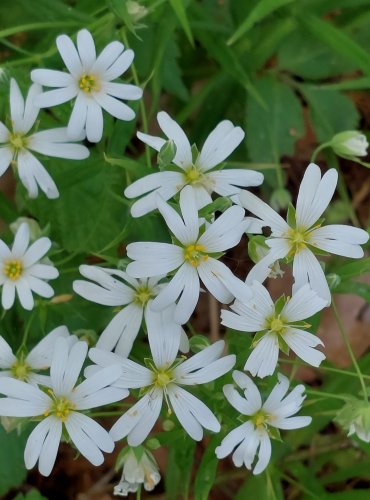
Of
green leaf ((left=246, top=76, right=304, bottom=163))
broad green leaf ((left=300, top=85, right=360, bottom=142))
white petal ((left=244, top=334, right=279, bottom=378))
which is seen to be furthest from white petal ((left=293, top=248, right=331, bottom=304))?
broad green leaf ((left=300, top=85, right=360, bottom=142))

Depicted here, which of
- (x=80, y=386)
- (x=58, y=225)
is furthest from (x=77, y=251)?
(x=80, y=386)

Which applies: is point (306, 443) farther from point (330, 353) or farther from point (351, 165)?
point (351, 165)

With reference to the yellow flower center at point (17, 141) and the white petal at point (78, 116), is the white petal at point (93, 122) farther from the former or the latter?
the yellow flower center at point (17, 141)

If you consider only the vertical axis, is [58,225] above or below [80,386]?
above

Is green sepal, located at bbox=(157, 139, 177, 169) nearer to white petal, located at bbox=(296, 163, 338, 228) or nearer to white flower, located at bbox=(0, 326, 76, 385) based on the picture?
white petal, located at bbox=(296, 163, 338, 228)

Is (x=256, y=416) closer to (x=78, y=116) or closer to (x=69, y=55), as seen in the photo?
(x=78, y=116)

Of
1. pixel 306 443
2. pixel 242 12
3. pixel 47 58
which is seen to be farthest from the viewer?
pixel 306 443
